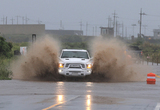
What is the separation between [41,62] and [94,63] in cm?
315

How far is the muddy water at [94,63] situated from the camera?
21844 mm

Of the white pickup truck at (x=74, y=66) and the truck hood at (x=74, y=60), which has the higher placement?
the truck hood at (x=74, y=60)

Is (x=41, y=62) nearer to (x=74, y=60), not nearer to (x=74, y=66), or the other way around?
(x=74, y=60)

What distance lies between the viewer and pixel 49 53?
22.4 metres

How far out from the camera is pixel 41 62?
22.2m

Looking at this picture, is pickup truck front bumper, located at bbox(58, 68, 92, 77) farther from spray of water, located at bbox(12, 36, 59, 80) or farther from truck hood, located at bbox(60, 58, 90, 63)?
spray of water, located at bbox(12, 36, 59, 80)

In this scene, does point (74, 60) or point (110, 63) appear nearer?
point (74, 60)

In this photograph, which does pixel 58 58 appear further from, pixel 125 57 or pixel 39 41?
pixel 125 57

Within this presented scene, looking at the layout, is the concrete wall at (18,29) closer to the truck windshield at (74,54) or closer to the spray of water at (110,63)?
the spray of water at (110,63)

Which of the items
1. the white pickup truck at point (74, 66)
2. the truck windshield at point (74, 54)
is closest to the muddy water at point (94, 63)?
the truck windshield at point (74, 54)

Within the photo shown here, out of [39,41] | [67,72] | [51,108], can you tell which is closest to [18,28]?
[39,41]

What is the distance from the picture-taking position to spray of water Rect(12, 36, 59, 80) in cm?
2189

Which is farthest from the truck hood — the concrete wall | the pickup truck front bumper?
the concrete wall

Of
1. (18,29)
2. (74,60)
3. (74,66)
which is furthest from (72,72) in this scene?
(18,29)
